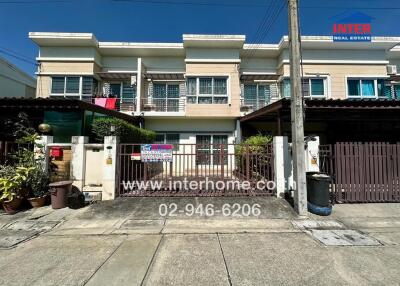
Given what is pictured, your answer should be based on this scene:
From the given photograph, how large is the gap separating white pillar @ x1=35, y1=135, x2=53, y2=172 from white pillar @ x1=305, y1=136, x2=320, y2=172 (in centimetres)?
899

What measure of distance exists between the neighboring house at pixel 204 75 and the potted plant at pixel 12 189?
7.35 metres

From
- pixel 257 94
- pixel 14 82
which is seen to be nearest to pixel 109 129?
pixel 257 94

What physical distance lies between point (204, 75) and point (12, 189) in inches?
433

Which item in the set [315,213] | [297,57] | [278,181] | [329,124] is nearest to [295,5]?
[297,57]

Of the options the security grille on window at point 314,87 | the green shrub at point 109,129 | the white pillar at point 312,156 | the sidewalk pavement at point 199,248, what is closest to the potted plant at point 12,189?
the sidewalk pavement at point 199,248

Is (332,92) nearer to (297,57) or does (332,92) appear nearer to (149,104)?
(297,57)

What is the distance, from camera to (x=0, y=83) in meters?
14.8

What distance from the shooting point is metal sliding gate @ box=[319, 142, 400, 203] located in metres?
7.27

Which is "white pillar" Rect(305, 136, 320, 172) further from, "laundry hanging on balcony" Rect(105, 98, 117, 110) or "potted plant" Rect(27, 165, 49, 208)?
"laundry hanging on balcony" Rect(105, 98, 117, 110)

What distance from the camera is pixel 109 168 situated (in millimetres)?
7562

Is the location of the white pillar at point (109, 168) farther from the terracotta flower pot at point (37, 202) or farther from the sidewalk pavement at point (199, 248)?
the terracotta flower pot at point (37, 202)

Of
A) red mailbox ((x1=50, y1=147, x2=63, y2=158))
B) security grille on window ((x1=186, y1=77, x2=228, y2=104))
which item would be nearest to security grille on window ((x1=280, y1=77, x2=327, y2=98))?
security grille on window ((x1=186, y1=77, x2=228, y2=104))

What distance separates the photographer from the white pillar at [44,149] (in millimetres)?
7535

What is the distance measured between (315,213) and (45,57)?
55.3 feet
